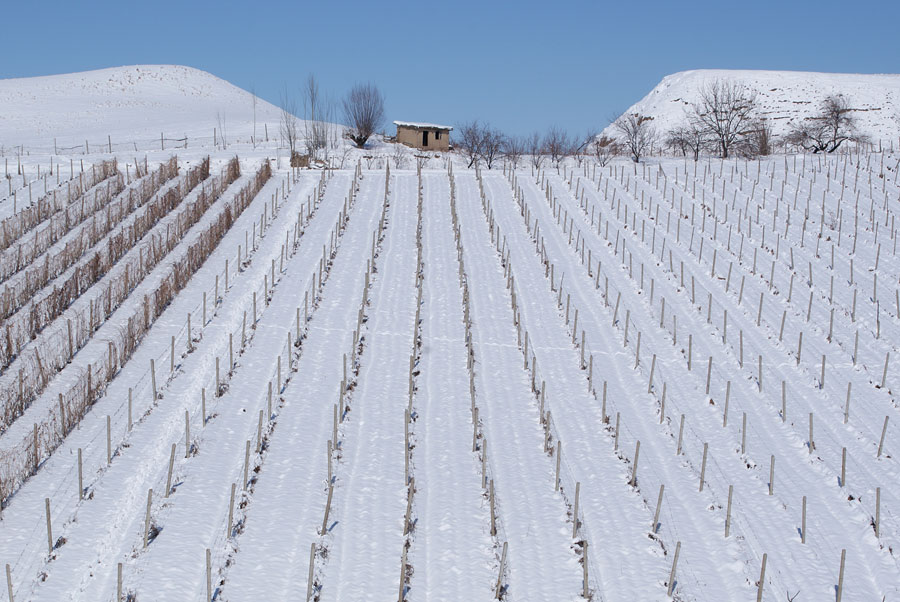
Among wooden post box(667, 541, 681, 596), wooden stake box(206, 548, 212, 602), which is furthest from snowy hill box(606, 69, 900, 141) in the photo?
wooden stake box(206, 548, 212, 602)

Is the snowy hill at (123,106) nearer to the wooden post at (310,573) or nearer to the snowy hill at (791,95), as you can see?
the snowy hill at (791,95)

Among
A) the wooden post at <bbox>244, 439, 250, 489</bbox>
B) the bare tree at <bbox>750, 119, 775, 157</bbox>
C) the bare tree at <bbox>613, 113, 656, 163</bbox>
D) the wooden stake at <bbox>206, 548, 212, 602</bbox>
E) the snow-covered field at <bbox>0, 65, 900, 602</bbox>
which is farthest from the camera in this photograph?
the bare tree at <bbox>750, 119, 775, 157</bbox>

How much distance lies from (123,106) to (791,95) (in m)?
51.7

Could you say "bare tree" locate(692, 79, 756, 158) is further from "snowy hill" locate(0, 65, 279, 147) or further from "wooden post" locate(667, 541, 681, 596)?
"wooden post" locate(667, 541, 681, 596)

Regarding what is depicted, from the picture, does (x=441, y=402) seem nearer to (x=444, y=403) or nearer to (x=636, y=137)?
(x=444, y=403)

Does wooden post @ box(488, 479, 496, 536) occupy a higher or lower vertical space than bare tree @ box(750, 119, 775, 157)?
lower

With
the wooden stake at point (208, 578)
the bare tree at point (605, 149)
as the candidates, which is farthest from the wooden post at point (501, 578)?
the bare tree at point (605, 149)

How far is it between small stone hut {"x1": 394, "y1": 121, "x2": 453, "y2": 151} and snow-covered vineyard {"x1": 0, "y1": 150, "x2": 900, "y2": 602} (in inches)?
991

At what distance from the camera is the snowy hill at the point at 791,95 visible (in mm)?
59906

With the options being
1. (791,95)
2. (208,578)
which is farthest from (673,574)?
(791,95)

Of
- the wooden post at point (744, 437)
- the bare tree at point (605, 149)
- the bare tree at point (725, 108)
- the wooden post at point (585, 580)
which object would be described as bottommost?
the wooden post at point (585, 580)

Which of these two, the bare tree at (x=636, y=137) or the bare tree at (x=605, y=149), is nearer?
the bare tree at (x=636, y=137)

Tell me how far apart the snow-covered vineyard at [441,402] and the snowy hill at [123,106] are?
74.6 ft

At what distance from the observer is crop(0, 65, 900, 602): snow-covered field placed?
8.18m
